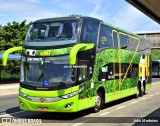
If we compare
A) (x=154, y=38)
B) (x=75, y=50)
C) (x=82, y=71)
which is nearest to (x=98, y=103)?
(x=82, y=71)

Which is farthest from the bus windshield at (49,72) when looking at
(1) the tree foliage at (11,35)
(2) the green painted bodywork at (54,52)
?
(1) the tree foliage at (11,35)

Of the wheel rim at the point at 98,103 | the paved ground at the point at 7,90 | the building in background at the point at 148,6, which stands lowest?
the paved ground at the point at 7,90

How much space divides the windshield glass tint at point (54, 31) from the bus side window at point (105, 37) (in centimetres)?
178

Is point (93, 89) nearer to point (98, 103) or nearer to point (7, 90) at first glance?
point (98, 103)

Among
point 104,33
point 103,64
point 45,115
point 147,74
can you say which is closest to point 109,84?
point 103,64

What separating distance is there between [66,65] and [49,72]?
2.13ft

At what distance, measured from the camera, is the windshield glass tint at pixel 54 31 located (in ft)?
41.1

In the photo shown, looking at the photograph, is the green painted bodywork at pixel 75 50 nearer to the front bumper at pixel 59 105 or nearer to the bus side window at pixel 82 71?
the bus side window at pixel 82 71

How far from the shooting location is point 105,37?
14.7 metres

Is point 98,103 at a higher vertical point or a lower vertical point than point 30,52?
lower

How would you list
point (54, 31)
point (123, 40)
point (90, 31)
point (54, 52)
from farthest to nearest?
point (123, 40), point (90, 31), point (54, 31), point (54, 52)

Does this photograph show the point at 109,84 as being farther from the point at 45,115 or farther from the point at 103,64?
the point at 45,115

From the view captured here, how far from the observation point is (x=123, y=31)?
17.7m

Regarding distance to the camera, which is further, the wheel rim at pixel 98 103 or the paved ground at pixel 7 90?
the paved ground at pixel 7 90
